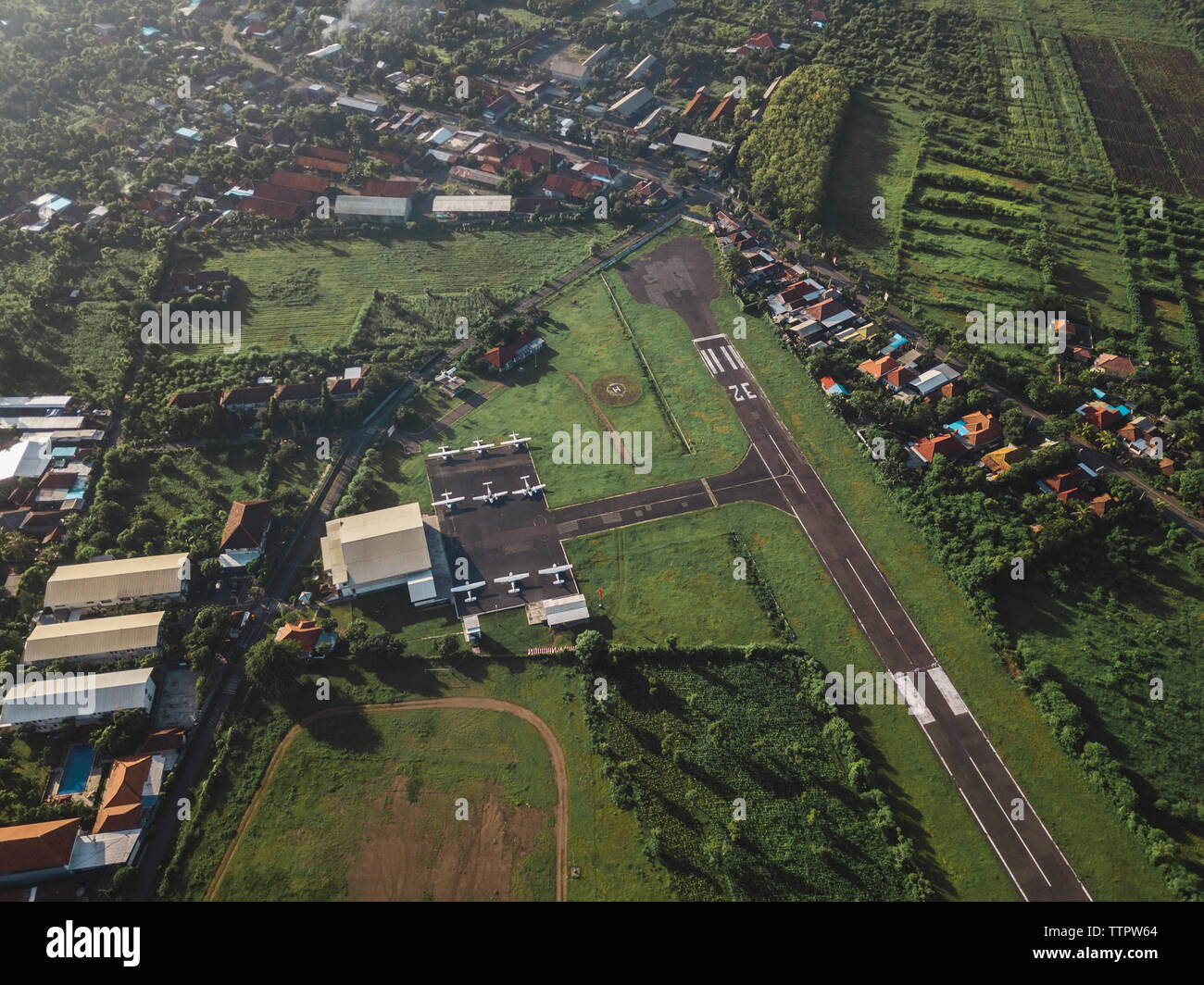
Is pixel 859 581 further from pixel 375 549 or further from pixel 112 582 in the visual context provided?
pixel 112 582

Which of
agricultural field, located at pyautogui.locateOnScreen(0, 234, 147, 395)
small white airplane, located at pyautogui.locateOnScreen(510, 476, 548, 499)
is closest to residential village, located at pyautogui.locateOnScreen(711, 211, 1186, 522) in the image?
small white airplane, located at pyautogui.locateOnScreen(510, 476, 548, 499)

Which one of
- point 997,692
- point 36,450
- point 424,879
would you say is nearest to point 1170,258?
point 997,692

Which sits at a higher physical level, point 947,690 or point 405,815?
point 947,690

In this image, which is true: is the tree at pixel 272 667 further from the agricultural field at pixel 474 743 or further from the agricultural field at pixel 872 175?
the agricultural field at pixel 872 175

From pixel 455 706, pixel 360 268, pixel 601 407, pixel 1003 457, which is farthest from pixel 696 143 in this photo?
pixel 455 706

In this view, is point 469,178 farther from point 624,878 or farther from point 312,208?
point 624,878

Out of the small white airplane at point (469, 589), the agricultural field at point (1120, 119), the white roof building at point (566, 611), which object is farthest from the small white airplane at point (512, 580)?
the agricultural field at point (1120, 119)

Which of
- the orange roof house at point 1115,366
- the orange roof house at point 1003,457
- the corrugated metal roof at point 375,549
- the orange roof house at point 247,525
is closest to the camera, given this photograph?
the corrugated metal roof at point 375,549
